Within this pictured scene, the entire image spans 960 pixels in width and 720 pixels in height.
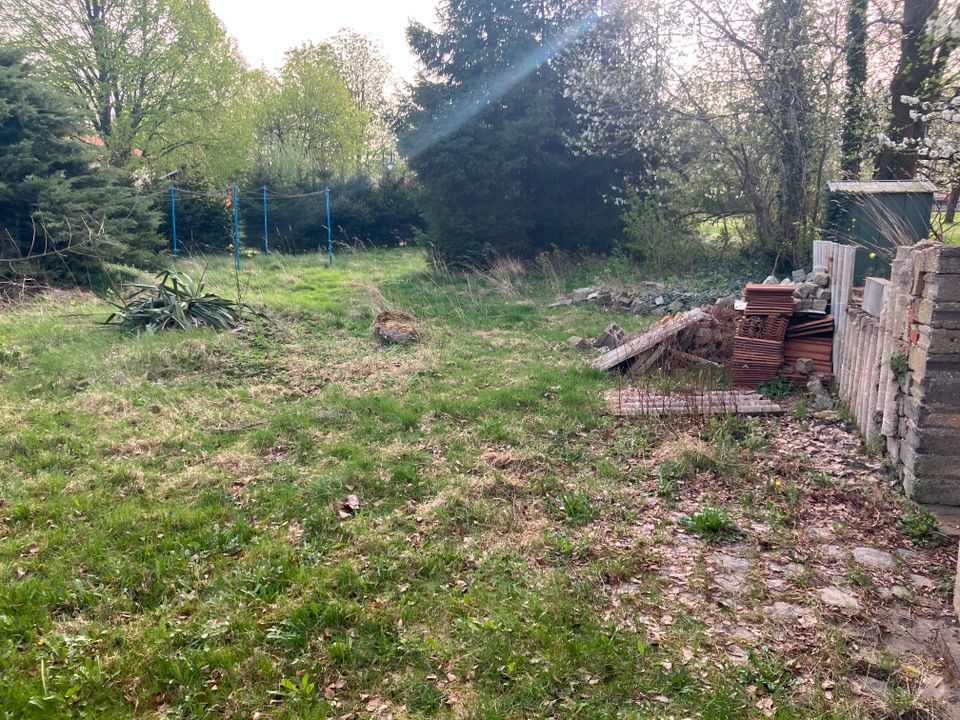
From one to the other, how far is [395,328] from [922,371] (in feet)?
21.0

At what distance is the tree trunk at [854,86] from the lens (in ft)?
36.2

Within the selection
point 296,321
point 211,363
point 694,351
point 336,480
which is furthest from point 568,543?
point 296,321

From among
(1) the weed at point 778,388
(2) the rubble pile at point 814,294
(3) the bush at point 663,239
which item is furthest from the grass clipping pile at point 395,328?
(3) the bush at point 663,239

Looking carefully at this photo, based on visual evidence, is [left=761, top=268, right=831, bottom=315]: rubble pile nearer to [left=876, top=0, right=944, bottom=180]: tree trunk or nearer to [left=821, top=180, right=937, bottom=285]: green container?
[left=821, top=180, right=937, bottom=285]: green container

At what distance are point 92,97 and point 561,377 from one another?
71.2 feet

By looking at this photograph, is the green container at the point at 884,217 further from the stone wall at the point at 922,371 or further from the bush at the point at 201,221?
the bush at the point at 201,221

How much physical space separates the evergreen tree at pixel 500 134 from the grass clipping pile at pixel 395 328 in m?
7.78

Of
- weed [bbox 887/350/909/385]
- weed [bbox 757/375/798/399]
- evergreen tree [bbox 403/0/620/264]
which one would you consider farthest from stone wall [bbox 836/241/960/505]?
evergreen tree [bbox 403/0/620/264]

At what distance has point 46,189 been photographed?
1167 centimetres

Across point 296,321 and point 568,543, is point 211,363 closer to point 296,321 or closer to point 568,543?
point 296,321

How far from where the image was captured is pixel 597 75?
14.2m

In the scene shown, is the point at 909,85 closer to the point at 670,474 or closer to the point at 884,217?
the point at 884,217

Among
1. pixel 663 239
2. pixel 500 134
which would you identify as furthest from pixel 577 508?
pixel 500 134

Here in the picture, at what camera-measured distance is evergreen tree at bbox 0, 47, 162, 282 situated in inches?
454
